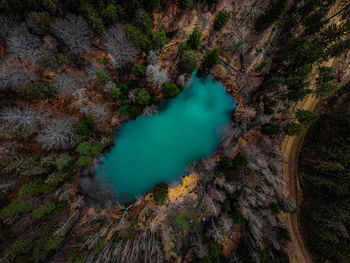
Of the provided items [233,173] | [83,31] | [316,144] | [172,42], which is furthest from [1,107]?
[316,144]

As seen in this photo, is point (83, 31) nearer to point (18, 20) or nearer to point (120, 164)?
point (18, 20)

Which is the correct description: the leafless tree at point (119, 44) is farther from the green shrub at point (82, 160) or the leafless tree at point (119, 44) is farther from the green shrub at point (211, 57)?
the green shrub at point (82, 160)

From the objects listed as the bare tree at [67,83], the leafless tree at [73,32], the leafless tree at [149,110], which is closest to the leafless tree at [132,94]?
the leafless tree at [149,110]

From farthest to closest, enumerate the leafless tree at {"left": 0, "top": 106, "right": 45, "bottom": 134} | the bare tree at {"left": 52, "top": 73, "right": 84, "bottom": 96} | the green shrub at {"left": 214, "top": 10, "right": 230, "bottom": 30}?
the green shrub at {"left": 214, "top": 10, "right": 230, "bottom": 30}, the bare tree at {"left": 52, "top": 73, "right": 84, "bottom": 96}, the leafless tree at {"left": 0, "top": 106, "right": 45, "bottom": 134}

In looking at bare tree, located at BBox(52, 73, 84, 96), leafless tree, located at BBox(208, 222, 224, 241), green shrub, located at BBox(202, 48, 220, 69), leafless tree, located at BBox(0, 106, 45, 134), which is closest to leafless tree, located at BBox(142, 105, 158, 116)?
bare tree, located at BBox(52, 73, 84, 96)

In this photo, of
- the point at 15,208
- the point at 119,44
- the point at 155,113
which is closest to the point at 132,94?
the point at 155,113

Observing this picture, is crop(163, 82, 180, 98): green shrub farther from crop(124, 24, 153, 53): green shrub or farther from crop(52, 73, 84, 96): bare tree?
crop(52, 73, 84, 96): bare tree
